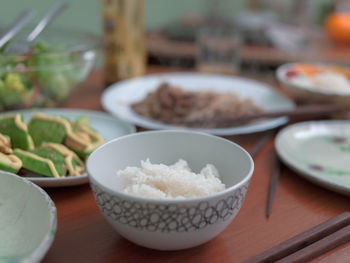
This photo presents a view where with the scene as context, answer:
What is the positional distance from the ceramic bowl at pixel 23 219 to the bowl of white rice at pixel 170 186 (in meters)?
0.08

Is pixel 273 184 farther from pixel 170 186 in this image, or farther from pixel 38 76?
pixel 38 76

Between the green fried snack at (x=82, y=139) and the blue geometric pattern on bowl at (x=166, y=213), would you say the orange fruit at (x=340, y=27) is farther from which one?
the blue geometric pattern on bowl at (x=166, y=213)

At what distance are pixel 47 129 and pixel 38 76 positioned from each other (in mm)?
313

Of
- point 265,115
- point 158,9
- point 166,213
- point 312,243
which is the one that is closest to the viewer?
point 166,213

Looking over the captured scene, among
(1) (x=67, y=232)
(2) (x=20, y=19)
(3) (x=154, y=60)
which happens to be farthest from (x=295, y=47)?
(1) (x=67, y=232)

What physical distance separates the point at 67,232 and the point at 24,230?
0.33 feet

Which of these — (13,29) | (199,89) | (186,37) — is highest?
(13,29)

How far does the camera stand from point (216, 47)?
65.7 inches

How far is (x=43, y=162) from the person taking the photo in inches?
28.3

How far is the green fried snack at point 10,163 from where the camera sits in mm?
692

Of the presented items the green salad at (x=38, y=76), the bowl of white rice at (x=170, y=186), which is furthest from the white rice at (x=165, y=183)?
the green salad at (x=38, y=76)

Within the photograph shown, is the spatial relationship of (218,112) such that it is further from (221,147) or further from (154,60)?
(154,60)

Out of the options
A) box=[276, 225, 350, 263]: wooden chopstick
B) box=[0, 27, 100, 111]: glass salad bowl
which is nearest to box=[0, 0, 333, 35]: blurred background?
box=[0, 27, 100, 111]: glass salad bowl

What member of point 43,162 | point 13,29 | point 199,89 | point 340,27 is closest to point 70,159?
point 43,162
